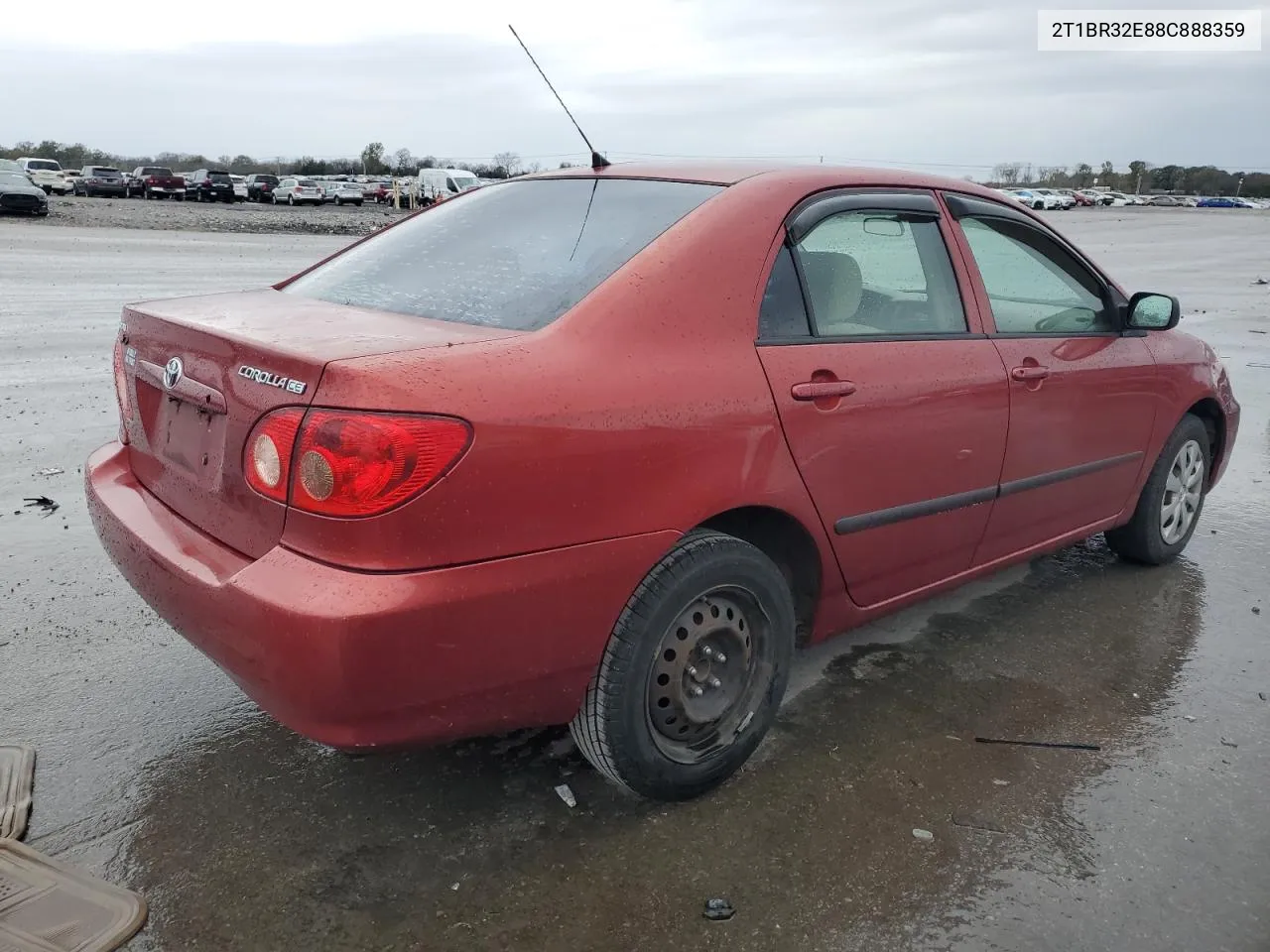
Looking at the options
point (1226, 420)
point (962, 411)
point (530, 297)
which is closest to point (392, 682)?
point (530, 297)

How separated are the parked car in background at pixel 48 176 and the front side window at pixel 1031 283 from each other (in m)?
47.8

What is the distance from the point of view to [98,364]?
777 centimetres

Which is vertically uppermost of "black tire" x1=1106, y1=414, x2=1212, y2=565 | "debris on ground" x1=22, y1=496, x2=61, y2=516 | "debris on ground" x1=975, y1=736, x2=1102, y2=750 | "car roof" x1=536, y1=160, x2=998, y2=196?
"car roof" x1=536, y1=160, x2=998, y2=196

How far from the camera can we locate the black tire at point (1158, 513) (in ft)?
14.1

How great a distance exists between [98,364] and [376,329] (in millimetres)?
6428

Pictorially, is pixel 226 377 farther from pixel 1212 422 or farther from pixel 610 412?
pixel 1212 422

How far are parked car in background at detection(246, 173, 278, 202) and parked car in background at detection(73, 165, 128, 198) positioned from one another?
18.3ft

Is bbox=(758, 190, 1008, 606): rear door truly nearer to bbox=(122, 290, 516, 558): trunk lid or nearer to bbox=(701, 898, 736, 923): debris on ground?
bbox=(122, 290, 516, 558): trunk lid

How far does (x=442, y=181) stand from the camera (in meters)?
41.6

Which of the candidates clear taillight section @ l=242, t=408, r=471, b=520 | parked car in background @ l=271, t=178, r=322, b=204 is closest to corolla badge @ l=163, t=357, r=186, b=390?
clear taillight section @ l=242, t=408, r=471, b=520

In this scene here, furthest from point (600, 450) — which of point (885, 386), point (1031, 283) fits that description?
point (1031, 283)

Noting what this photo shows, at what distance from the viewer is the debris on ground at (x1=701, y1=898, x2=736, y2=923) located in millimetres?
2256

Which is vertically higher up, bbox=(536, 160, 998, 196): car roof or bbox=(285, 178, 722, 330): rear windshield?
bbox=(536, 160, 998, 196): car roof

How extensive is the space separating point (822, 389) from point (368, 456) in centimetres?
129
